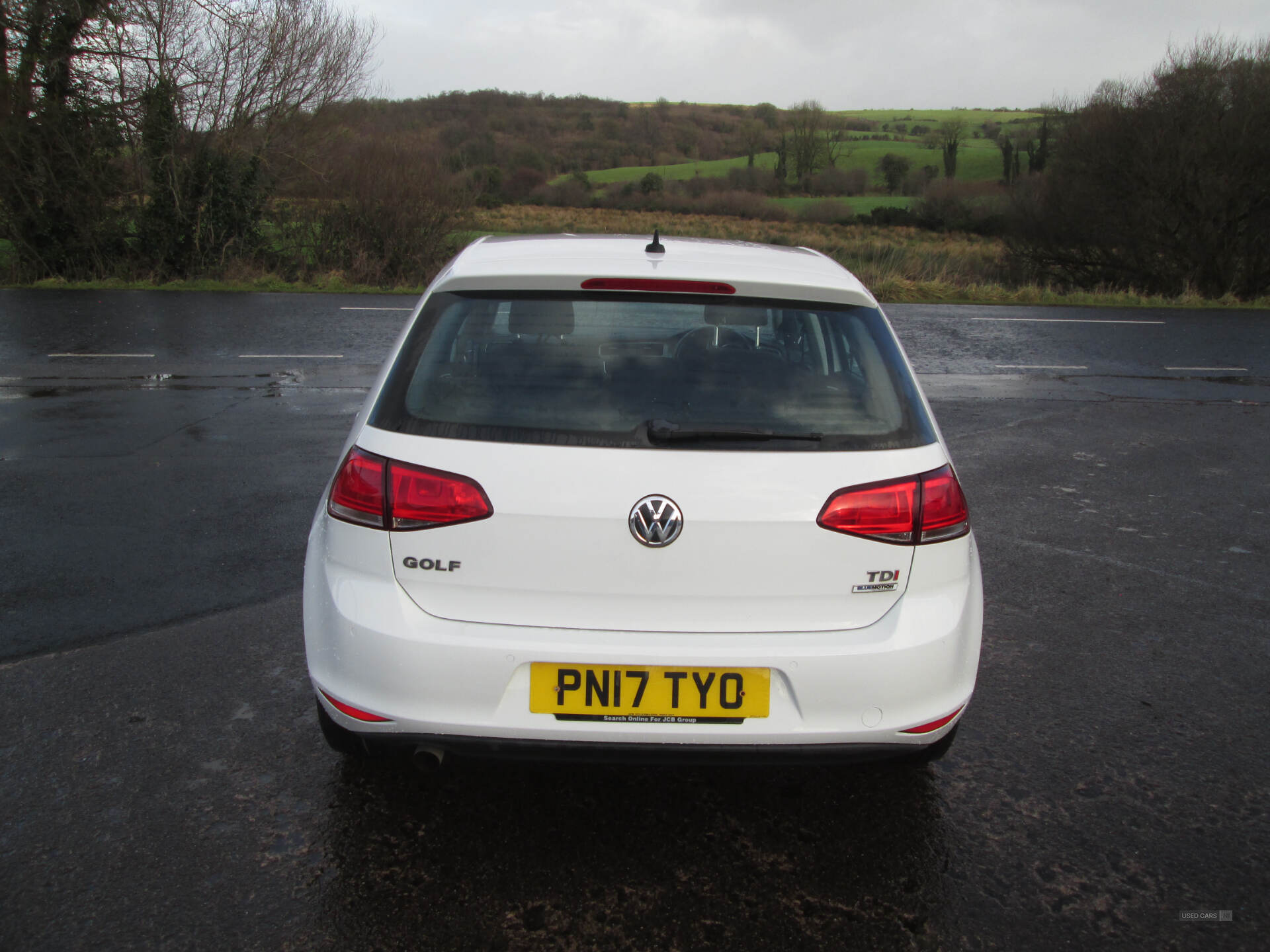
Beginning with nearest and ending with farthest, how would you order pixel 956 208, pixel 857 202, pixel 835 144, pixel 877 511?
pixel 877 511, pixel 956 208, pixel 857 202, pixel 835 144

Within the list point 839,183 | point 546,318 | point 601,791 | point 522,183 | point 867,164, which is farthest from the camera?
point 867,164

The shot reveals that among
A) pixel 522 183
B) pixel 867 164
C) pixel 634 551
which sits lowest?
pixel 634 551

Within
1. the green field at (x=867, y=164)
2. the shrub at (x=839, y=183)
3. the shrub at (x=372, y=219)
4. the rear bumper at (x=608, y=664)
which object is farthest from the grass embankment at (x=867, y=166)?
the rear bumper at (x=608, y=664)

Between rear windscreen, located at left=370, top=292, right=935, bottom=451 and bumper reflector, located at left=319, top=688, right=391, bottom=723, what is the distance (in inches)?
28.4

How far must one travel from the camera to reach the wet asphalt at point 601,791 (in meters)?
2.53

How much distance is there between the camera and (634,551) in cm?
254

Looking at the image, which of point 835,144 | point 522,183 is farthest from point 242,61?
point 835,144

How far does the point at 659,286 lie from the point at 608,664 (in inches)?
39.9

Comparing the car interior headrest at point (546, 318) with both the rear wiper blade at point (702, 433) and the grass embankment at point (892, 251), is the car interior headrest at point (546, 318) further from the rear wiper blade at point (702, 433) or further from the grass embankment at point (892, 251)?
the grass embankment at point (892, 251)

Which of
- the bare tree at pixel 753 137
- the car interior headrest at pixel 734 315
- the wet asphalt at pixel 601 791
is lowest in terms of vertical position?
the wet asphalt at pixel 601 791

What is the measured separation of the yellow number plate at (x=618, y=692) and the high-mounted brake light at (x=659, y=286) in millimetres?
1001

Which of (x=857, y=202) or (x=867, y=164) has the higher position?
(x=867, y=164)

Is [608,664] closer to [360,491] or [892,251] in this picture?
[360,491]

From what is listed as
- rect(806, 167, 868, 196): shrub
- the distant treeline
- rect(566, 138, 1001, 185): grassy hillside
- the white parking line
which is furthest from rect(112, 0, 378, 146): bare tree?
rect(806, 167, 868, 196): shrub
